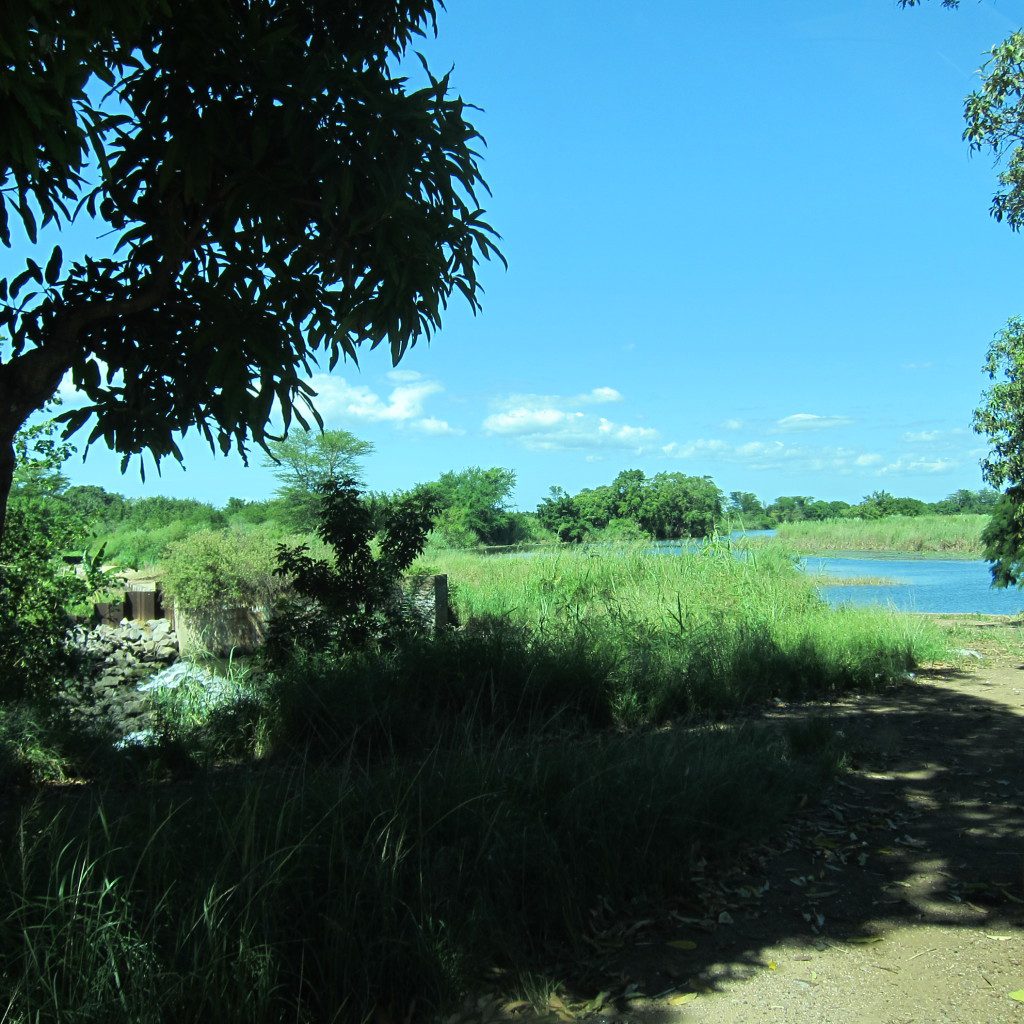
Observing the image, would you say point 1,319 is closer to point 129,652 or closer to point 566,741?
point 566,741

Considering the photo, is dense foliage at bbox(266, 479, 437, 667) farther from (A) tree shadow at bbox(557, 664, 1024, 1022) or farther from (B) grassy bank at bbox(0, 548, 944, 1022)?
(A) tree shadow at bbox(557, 664, 1024, 1022)

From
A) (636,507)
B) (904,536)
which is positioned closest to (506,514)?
(636,507)

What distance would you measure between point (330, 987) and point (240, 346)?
7.23ft

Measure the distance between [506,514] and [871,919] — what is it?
3128cm

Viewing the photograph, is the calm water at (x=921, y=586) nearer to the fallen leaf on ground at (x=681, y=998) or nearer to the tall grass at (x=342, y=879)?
the tall grass at (x=342, y=879)

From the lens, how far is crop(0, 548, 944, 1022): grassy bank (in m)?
2.83

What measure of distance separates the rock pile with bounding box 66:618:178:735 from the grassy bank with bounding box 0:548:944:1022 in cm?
48

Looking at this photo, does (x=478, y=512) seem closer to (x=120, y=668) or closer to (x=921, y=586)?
(x=921, y=586)

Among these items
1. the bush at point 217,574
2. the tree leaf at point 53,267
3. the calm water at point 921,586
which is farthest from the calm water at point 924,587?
the tree leaf at point 53,267

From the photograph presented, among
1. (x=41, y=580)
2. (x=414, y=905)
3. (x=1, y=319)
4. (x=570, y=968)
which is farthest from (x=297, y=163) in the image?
(x=41, y=580)

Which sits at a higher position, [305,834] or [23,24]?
[23,24]

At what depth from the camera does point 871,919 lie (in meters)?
3.77

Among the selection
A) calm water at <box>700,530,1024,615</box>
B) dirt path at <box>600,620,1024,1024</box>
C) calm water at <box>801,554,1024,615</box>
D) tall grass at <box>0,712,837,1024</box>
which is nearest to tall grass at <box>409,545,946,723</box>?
calm water at <box>700,530,1024,615</box>

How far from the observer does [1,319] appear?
3.82 meters
